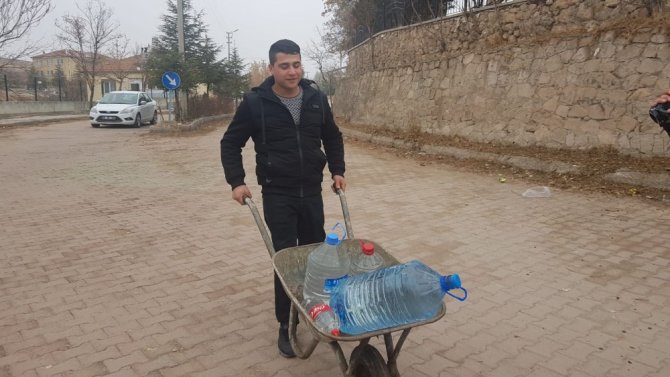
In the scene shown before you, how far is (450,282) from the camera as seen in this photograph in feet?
→ 6.87

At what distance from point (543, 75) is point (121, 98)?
57.9 ft

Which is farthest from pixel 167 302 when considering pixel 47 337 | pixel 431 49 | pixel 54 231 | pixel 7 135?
pixel 7 135

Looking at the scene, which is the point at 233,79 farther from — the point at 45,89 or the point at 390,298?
the point at 390,298

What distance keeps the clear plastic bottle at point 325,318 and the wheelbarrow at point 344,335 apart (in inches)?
1.3

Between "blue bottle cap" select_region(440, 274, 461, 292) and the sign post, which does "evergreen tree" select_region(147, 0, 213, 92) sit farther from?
"blue bottle cap" select_region(440, 274, 461, 292)

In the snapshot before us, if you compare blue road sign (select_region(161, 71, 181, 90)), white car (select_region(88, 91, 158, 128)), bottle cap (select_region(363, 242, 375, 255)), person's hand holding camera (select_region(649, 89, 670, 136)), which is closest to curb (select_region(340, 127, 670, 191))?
person's hand holding camera (select_region(649, 89, 670, 136))

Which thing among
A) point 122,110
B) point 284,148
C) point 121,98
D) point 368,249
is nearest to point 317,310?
point 368,249

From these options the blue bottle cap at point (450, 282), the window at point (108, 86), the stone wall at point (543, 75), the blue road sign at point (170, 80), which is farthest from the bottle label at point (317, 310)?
the window at point (108, 86)

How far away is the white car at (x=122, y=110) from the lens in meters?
20.3

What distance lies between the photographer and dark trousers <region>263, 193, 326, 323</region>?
2.99 m

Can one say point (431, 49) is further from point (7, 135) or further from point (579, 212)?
point (7, 135)

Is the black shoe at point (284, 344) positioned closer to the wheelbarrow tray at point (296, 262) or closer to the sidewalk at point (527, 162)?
the wheelbarrow tray at point (296, 262)

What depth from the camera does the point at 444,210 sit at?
6.75 metres

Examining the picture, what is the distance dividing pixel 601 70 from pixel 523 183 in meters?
2.56
